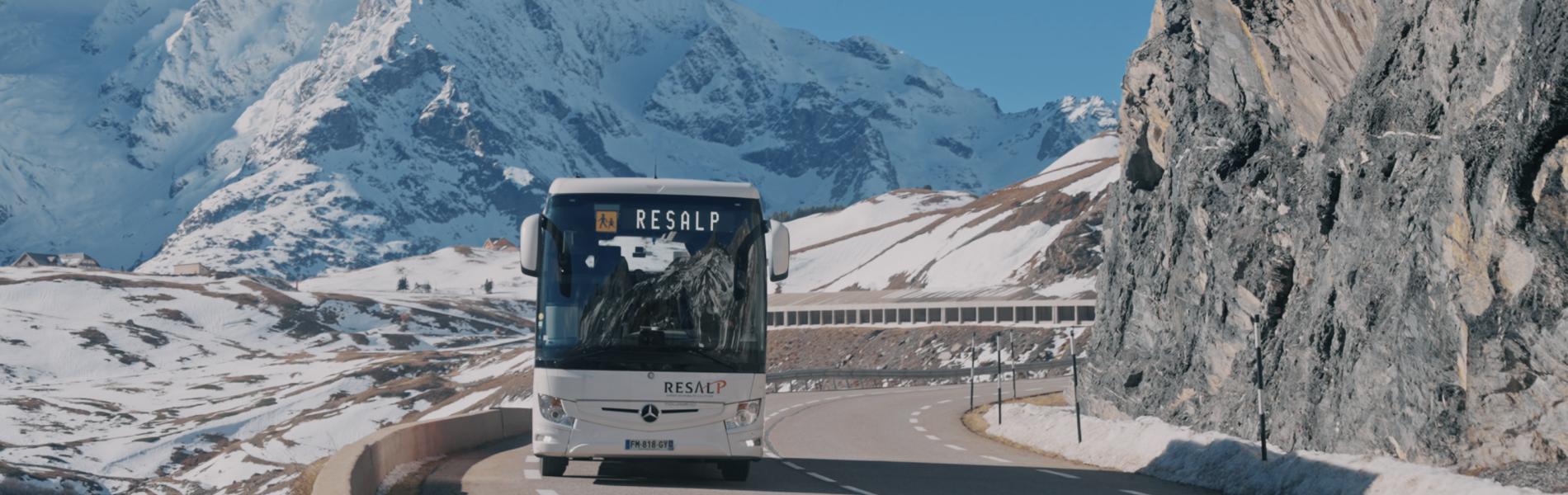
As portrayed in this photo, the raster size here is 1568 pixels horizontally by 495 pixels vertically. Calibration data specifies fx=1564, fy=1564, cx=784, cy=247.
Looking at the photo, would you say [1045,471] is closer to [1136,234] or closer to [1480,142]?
[1480,142]

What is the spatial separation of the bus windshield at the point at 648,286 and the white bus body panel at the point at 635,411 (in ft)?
0.44

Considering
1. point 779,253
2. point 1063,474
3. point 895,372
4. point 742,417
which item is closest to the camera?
point 779,253

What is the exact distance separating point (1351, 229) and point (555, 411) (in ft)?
38.3

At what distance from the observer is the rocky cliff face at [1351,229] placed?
1691 centimetres

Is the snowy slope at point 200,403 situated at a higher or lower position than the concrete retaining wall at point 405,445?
lower

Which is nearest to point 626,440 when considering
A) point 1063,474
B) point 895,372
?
point 1063,474

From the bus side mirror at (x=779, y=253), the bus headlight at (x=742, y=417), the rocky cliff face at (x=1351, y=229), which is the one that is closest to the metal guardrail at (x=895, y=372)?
the rocky cliff face at (x=1351, y=229)

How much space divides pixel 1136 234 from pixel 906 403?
656 inches

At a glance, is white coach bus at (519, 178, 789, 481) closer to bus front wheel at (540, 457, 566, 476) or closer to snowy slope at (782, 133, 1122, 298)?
bus front wheel at (540, 457, 566, 476)

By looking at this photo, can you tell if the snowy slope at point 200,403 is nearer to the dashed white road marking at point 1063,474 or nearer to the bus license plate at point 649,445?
the dashed white road marking at point 1063,474

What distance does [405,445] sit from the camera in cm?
2247

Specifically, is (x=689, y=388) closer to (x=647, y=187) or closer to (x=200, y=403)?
(x=647, y=187)

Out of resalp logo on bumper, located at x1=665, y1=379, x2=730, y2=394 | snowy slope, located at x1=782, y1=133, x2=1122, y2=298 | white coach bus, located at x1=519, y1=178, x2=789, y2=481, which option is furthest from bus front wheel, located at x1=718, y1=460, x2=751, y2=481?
snowy slope, located at x1=782, y1=133, x2=1122, y2=298

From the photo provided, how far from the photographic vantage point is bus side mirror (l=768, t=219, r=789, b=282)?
17.6m
